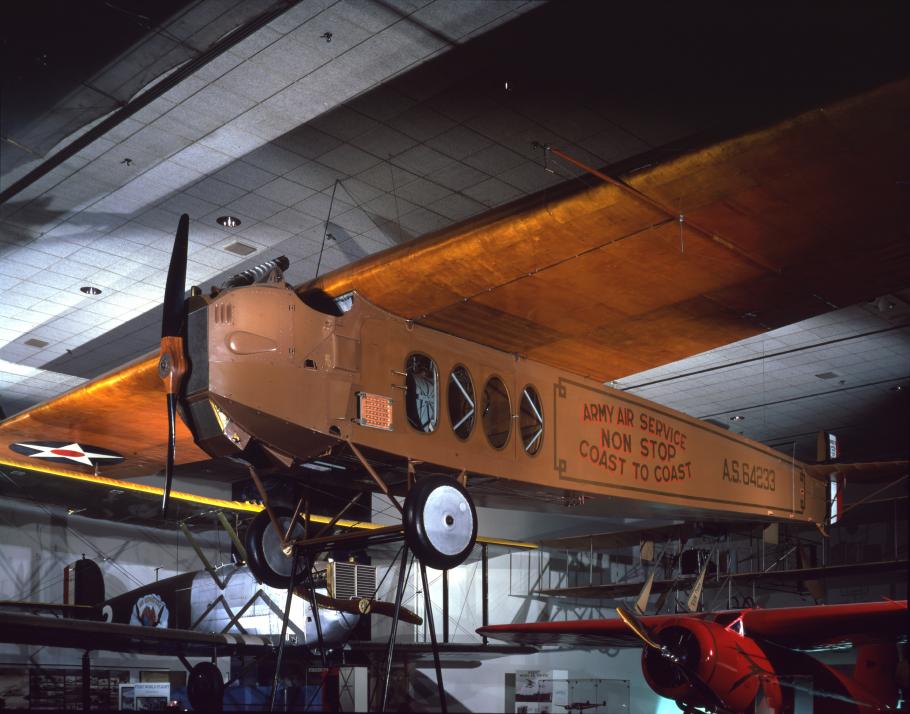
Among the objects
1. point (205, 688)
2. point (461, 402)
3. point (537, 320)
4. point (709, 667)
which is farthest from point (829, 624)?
point (205, 688)

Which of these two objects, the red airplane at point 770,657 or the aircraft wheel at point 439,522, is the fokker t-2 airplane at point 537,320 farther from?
the red airplane at point 770,657

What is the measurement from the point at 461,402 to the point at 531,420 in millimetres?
882

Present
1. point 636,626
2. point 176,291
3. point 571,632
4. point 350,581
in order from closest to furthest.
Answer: point 176,291, point 350,581, point 636,626, point 571,632

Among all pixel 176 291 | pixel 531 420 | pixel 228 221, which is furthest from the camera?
pixel 228 221

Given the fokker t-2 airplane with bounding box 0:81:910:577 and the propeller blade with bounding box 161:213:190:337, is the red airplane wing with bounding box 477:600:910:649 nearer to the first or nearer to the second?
the fokker t-2 airplane with bounding box 0:81:910:577

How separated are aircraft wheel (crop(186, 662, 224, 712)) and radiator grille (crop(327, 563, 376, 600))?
20.2 ft

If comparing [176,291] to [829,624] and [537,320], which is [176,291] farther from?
[829,624]

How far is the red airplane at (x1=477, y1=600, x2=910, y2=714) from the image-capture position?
314 inches

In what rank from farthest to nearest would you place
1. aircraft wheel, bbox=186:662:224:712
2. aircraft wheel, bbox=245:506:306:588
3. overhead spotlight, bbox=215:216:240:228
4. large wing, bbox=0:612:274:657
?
aircraft wheel, bbox=186:662:224:712 → overhead spotlight, bbox=215:216:240:228 → large wing, bbox=0:612:274:657 → aircraft wheel, bbox=245:506:306:588

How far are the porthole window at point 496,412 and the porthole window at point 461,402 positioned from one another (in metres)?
0.21

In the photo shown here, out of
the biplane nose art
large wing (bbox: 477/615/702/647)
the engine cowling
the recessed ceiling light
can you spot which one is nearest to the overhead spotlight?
the recessed ceiling light

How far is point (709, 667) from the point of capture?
26.0ft

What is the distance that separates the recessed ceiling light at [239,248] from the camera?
12102mm

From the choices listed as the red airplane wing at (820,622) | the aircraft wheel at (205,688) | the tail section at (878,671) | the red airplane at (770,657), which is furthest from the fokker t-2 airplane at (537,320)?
the aircraft wheel at (205,688)
